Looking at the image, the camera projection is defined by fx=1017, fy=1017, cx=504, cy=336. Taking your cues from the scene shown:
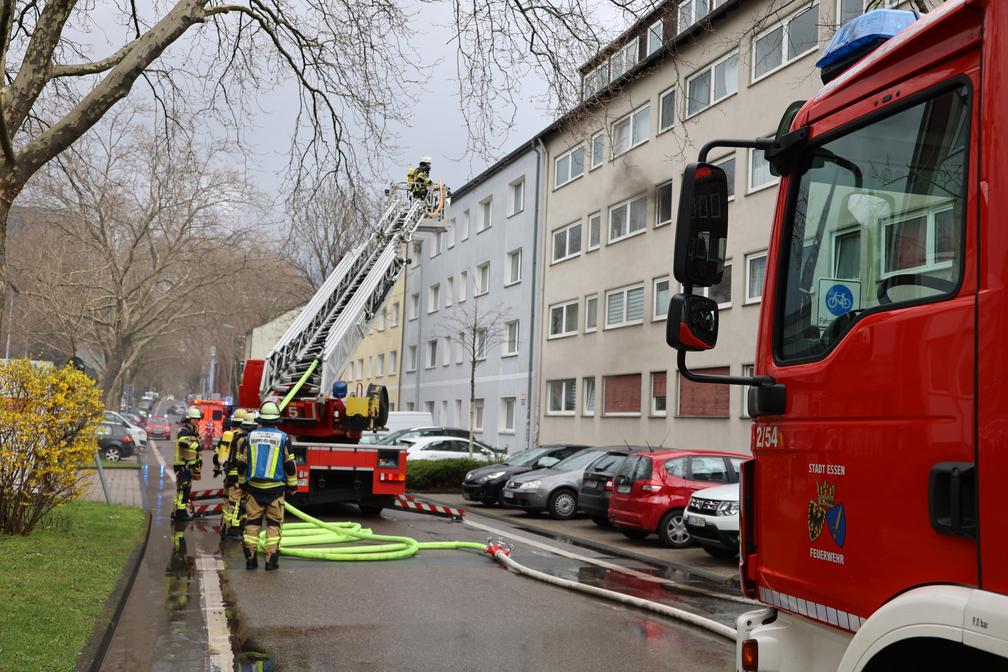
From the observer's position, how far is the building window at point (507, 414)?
36.7 meters

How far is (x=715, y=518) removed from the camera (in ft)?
41.8

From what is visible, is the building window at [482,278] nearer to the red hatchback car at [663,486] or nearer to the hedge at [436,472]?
the hedge at [436,472]

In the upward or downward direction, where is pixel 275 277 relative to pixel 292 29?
upward

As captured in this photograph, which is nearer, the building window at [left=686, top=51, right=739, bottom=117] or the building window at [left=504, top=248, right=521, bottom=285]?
the building window at [left=686, top=51, right=739, bottom=117]

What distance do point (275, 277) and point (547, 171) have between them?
14.2 m

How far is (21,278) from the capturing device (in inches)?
1437

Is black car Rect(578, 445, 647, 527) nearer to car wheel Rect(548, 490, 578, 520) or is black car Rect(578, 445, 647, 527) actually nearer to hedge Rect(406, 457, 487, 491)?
car wheel Rect(548, 490, 578, 520)

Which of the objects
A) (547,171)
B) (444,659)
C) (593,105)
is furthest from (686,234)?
(547,171)

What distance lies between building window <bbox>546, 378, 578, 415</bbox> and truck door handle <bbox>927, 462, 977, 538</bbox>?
28.9m

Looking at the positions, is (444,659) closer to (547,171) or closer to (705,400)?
(705,400)

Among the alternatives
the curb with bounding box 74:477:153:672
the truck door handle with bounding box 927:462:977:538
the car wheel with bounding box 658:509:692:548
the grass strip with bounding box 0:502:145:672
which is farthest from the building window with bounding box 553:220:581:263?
the truck door handle with bounding box 927:462:977:538

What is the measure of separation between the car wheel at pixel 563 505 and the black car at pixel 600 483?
5.96 ft

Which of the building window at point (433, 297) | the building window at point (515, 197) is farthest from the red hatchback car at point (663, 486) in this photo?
the building window at point (433, 297)

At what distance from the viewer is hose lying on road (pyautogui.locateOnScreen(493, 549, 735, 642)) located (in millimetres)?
8102
